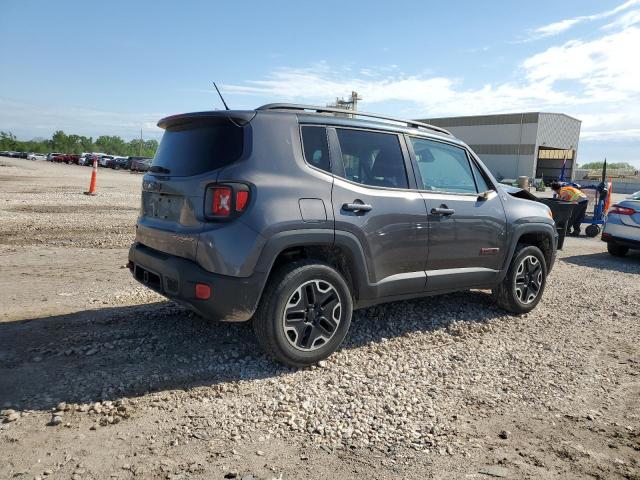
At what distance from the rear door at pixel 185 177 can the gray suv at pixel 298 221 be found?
1 centimetres

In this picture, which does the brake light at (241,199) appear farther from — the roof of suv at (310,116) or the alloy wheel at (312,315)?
the alloy wheel at (312,315)

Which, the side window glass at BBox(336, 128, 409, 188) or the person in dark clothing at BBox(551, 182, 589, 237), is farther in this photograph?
the person in dark clothing at BBox(551, 182, 589, 237)

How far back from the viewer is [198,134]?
3930 mm

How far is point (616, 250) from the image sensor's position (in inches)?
422

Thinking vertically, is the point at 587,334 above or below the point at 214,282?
below

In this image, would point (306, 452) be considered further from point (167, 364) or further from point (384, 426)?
Answer: point (167, 364)

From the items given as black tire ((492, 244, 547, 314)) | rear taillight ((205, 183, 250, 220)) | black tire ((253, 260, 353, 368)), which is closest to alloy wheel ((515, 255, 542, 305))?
black tire ((492, 244, 547, 314))

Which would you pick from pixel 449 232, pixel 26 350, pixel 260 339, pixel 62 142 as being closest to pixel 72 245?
pixel 26 350

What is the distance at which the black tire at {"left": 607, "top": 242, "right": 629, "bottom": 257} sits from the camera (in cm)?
1066

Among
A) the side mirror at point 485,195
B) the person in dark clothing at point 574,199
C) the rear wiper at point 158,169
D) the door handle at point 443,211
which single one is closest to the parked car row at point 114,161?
the person in dark clothing at point 574,199

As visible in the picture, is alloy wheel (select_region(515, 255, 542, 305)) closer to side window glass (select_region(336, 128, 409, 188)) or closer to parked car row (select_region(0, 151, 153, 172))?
side window glass (select_region(336, 128, 409, 188))

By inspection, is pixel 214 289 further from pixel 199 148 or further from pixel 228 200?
pixel 199 148

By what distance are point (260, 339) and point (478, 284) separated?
8.48 feet

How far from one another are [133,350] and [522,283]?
4.29 metres
